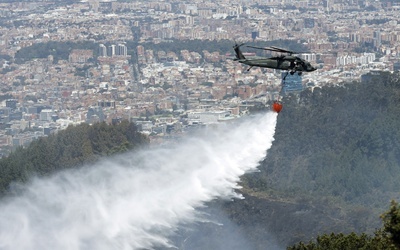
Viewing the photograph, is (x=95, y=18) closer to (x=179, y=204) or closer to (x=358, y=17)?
(x=358, y=17)

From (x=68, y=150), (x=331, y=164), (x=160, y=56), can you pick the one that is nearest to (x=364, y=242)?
(x=331, y=164)

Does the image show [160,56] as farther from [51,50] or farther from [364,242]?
[364,242]

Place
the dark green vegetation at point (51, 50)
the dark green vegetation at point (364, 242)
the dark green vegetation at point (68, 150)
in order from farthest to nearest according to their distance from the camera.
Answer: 1. the dark green vegetation at point (51, 50)
2. the dark green vegetation at point (68, 150)
3. the dark green vegetation at point (364, 242)

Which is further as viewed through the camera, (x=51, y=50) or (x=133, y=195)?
(x=51, y=50)

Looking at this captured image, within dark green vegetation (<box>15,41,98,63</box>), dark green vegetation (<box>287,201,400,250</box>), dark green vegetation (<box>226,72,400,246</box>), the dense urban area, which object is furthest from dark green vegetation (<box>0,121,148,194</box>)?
dark green vegetation (<box>15,41,98,63</box>)

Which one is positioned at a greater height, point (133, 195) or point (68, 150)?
point (133, 195)

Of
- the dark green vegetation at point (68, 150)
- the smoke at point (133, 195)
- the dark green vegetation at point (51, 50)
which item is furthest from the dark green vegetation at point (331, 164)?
the dark green vegetation at point (51, 50)

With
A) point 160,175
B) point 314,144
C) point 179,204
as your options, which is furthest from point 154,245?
point 314,144

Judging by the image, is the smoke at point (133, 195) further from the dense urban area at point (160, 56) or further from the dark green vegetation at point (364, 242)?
the dense urban area at point (160, 56)
